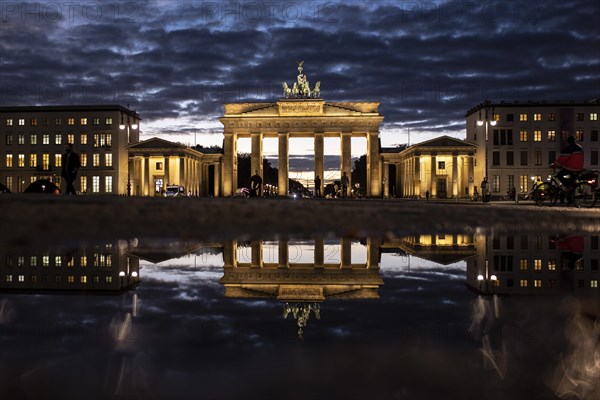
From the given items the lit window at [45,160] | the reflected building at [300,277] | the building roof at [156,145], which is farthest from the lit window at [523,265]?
the lit window at [45,160]

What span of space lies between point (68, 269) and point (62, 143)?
96916 mm

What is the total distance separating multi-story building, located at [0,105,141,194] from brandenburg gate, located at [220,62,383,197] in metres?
23.3

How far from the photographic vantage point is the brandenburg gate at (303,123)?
78000 millimetres

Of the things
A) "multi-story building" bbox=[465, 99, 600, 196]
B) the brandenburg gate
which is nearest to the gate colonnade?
the brandenburg gate

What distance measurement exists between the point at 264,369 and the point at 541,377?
38.1 inches

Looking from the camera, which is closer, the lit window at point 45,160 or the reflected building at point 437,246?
the reflected building at point 437,246

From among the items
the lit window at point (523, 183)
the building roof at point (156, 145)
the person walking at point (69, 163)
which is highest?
the building roof at point (156, 145)

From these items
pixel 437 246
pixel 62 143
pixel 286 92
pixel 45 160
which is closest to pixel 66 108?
pixel 62 143

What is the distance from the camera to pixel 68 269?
4.28 m

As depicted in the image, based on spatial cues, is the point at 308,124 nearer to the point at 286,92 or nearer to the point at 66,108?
the point at 286,92

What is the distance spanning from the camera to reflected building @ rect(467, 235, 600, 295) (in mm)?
3828

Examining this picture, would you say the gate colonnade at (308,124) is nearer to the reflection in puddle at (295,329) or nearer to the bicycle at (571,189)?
the bicycle at (571,189)

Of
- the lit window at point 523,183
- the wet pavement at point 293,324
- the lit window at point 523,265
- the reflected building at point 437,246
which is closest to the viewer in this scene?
the wet pavement at point 293,324

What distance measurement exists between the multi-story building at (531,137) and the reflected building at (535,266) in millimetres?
83198
